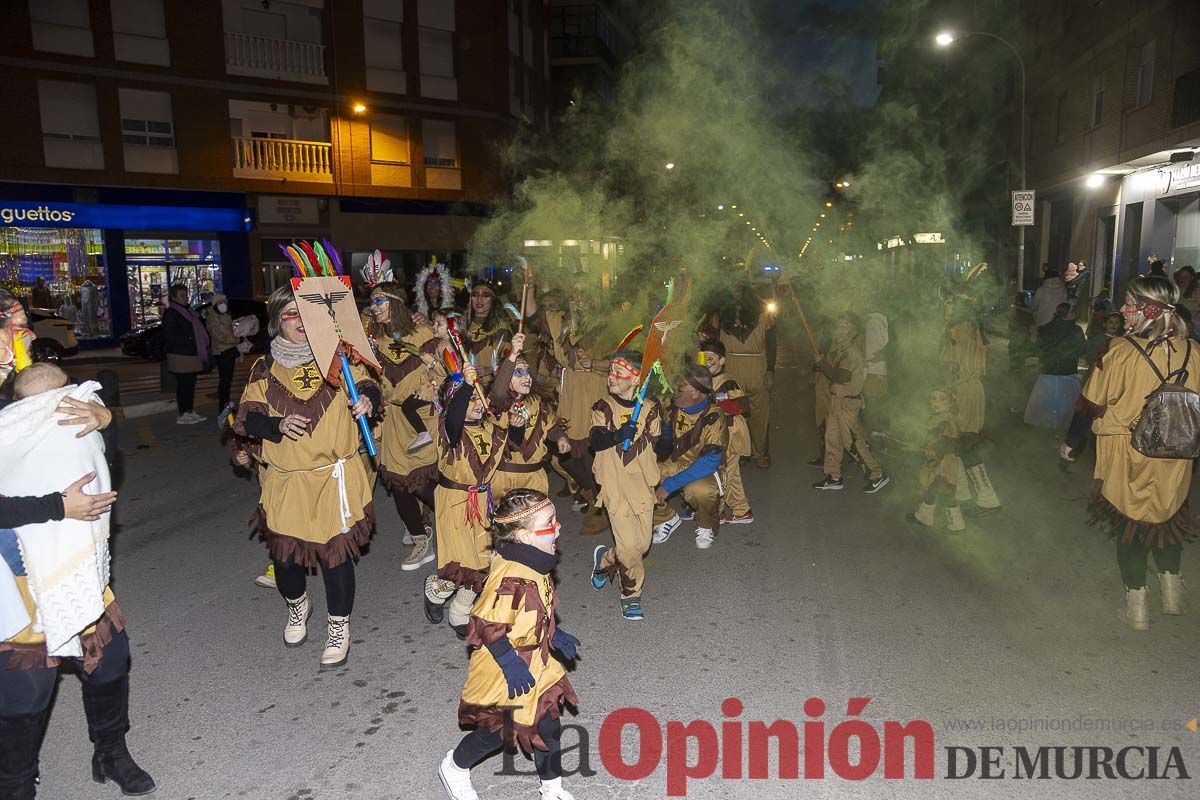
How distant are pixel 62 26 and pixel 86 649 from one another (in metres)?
23.5

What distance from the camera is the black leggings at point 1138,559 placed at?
4.75 metres

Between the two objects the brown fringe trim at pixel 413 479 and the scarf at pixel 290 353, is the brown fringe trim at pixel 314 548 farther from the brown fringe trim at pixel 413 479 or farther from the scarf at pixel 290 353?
the brown fringe trim at pixel 413 479

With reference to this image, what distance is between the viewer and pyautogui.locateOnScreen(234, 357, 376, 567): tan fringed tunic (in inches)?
170

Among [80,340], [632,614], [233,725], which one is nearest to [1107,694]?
[632,614]

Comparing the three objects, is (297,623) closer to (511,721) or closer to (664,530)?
(511,721)

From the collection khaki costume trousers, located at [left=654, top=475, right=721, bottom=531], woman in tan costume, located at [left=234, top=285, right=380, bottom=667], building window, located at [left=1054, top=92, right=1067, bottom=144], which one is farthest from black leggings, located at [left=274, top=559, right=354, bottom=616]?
building window, located at [left=1054, top=92, right=1067, bottom=144]

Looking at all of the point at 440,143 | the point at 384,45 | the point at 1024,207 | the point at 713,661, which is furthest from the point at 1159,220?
the point at 384,45

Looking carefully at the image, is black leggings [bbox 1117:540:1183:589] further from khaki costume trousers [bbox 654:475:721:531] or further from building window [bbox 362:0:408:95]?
building window [bbox 362:0:408:95]

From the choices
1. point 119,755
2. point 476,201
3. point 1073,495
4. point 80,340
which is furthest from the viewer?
point 476,201

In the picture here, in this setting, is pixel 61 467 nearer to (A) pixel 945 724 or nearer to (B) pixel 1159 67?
(A) pixel 945 724

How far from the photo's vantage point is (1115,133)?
20281mm

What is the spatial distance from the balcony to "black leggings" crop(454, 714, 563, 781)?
81.1ft

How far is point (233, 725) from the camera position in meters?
3.95

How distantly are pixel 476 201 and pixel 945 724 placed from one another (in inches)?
1026
